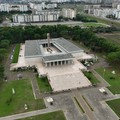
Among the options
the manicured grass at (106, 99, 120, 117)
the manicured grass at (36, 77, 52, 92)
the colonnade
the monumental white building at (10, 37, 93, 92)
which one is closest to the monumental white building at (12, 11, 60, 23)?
the monumental white building at (10, 37, 93, 92)

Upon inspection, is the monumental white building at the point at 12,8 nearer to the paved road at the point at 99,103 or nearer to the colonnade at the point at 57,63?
the colonnade at the point at 57,63

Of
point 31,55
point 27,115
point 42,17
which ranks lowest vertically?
point 27,115

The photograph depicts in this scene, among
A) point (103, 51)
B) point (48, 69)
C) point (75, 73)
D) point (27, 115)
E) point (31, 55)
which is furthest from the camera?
point (103, 51)

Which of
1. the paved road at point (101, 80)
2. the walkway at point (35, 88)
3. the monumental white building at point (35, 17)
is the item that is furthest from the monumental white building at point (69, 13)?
the walkway at point (35, 88)

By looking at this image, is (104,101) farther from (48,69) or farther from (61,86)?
(48,69)

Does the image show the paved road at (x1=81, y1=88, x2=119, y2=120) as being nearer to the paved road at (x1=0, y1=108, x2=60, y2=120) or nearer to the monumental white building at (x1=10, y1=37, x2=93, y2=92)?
the monumental white building at (x1=10, y1=37, x2=93, y2=92)

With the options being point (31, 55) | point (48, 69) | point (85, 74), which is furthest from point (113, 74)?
point (31, 55)
